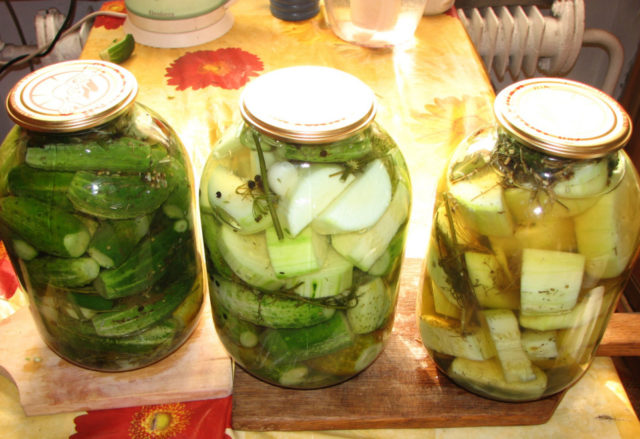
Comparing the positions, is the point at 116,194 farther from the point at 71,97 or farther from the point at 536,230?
the point at 536,230

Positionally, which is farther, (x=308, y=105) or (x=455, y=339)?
(x=455, y=339)

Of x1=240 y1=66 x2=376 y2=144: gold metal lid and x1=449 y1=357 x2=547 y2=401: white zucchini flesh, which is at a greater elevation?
x1=240 y1=66 x2=376 y2=144: gold metal lid

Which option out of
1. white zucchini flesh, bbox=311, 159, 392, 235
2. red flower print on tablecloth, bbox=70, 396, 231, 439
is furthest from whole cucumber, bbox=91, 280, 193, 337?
white zucchini flesh, bbox=311, 159, 392, 235

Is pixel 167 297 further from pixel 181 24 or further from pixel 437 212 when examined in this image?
pixel 181 24

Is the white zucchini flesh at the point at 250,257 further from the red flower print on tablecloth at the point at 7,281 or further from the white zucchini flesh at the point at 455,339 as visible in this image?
the red flower print on tablecloth at the point at 7,281

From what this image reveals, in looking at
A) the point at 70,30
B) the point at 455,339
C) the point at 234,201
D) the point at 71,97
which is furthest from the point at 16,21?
the point at 455,339

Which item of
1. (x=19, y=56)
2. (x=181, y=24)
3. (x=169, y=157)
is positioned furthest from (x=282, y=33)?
(x=169, y=157)

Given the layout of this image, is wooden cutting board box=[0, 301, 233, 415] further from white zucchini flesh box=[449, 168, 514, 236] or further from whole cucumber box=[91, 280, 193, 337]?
white zucchini flesh box=[449, 168, 514, 236]
